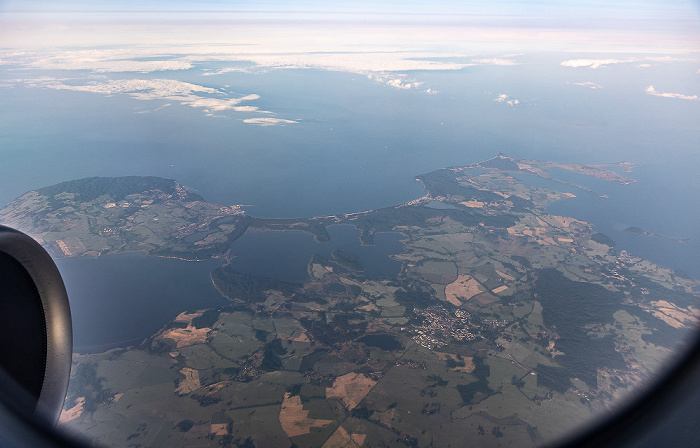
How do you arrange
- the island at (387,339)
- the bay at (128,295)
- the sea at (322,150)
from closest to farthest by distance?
the island at (387,339), the bay at (128,295), the sea at (322,150)

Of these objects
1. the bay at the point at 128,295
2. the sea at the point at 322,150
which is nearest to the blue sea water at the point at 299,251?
the sea at the point at 322,150

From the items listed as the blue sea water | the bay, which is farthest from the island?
the bay

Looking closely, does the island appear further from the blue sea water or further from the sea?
the sea

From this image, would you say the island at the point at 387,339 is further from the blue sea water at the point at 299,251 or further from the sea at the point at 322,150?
the sea at the point at 322,150

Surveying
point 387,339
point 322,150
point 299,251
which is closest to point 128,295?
point 299,251

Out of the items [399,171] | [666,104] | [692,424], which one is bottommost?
[399,171]

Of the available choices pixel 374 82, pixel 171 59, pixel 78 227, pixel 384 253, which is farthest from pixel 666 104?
pixel 171 59

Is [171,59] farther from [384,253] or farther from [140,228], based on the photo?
[384,253]
